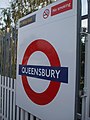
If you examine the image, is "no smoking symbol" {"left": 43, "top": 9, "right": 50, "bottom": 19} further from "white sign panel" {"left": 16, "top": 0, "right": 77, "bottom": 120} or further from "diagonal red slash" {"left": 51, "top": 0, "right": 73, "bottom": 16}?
"diagonal red slash" {"left": 51, "top": 0, "right": 73, "bottom": 16}

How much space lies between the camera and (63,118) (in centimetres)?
296

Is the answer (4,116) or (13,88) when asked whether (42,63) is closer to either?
(13,88)

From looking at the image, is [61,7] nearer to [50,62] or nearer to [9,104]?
[50,62]

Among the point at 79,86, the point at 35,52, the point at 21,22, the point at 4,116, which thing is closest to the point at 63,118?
the point at 79,86

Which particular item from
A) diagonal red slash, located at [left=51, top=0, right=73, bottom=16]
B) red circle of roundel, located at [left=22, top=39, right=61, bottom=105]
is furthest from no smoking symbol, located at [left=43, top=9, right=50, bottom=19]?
red circle of roundel, located at [left=22, top=39, right=61, bottom=105]

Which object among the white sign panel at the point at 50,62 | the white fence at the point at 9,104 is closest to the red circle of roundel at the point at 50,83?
the white sign panel at the point at 50,62

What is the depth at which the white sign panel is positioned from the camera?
9.42ft

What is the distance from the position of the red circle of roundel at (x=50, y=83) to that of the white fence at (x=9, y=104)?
1.82 ft

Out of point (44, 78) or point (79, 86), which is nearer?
point (79, 86)

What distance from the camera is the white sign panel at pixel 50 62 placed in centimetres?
287

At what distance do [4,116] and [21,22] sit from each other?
2243 millimetres

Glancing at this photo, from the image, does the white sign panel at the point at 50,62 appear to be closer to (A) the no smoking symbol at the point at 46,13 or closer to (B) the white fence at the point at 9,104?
(A) the no smoking symbol at the point at 46,13

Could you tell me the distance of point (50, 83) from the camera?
3.27m

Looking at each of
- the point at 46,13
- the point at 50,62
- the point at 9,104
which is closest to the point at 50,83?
the point at 50,62
